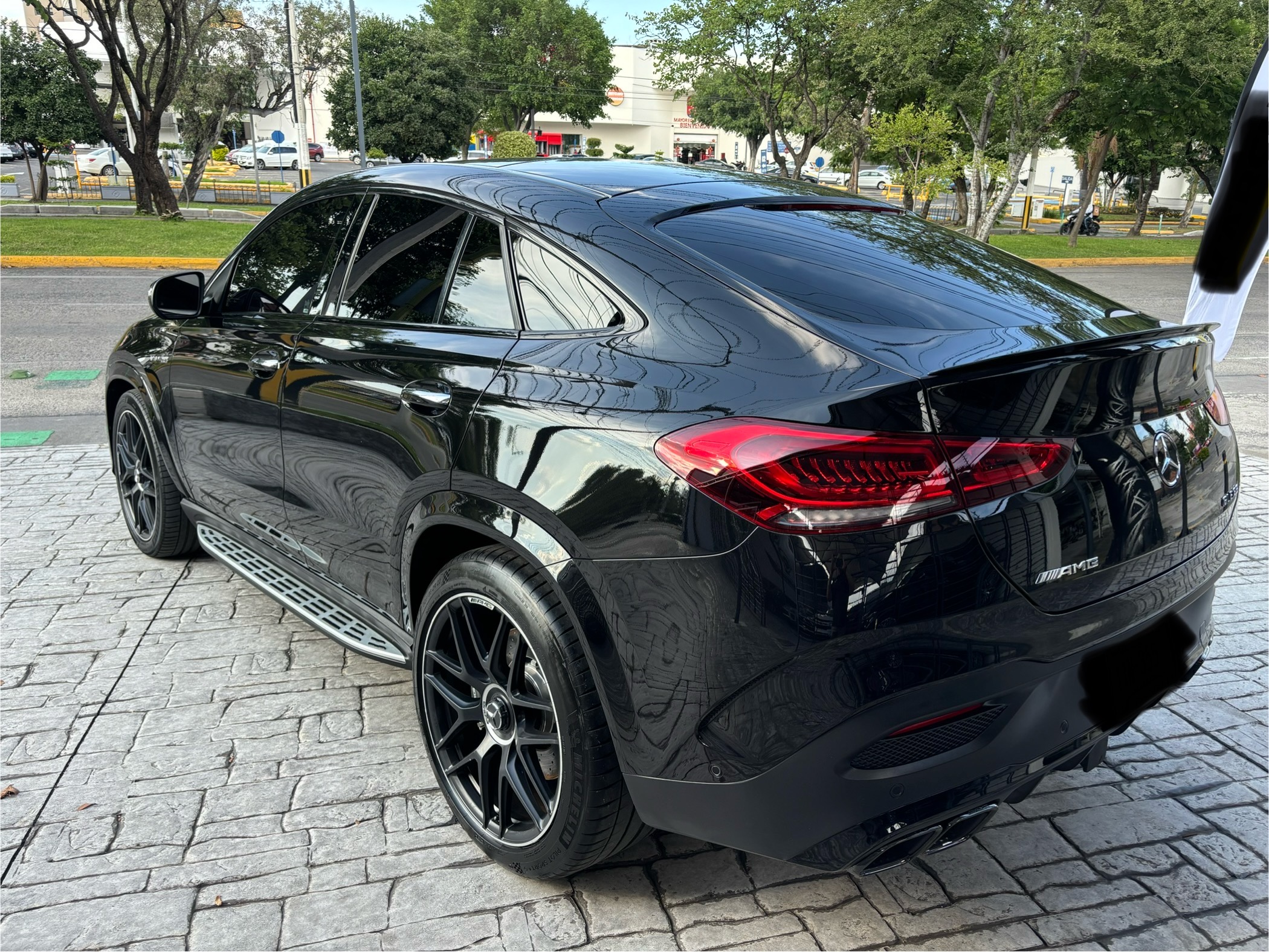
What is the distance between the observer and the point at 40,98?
28672 mm

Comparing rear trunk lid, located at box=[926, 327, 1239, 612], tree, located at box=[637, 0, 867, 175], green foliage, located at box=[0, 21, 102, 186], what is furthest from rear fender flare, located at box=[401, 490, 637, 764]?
green foliage, located at box=[0, 21, 102, 186]

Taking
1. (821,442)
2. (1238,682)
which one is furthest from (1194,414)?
(1238,682)

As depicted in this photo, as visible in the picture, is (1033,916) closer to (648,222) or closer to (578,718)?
(578,718)

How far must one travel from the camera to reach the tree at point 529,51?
5944 cm

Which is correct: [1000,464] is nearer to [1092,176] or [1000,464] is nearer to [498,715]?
[498,715]

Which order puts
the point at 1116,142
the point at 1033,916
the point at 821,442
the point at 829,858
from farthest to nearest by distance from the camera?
the point at 1116,142, the point at 1033,916, the point at 829,858, the point at 821,442

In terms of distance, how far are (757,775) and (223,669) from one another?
2.50 m

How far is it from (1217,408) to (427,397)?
Answer: 2.02 metres

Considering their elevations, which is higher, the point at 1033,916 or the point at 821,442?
the point at 821,442

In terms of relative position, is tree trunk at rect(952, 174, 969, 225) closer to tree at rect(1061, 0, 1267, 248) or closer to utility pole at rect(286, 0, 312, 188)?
tree at rect(1061, 0, 1267, 248)

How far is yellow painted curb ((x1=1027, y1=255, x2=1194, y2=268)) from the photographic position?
2372cm

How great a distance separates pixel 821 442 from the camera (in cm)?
188

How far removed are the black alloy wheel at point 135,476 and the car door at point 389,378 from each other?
161 cm

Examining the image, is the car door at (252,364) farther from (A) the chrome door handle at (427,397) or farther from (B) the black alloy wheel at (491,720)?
(B) the black alloy wheel at (491,720)
